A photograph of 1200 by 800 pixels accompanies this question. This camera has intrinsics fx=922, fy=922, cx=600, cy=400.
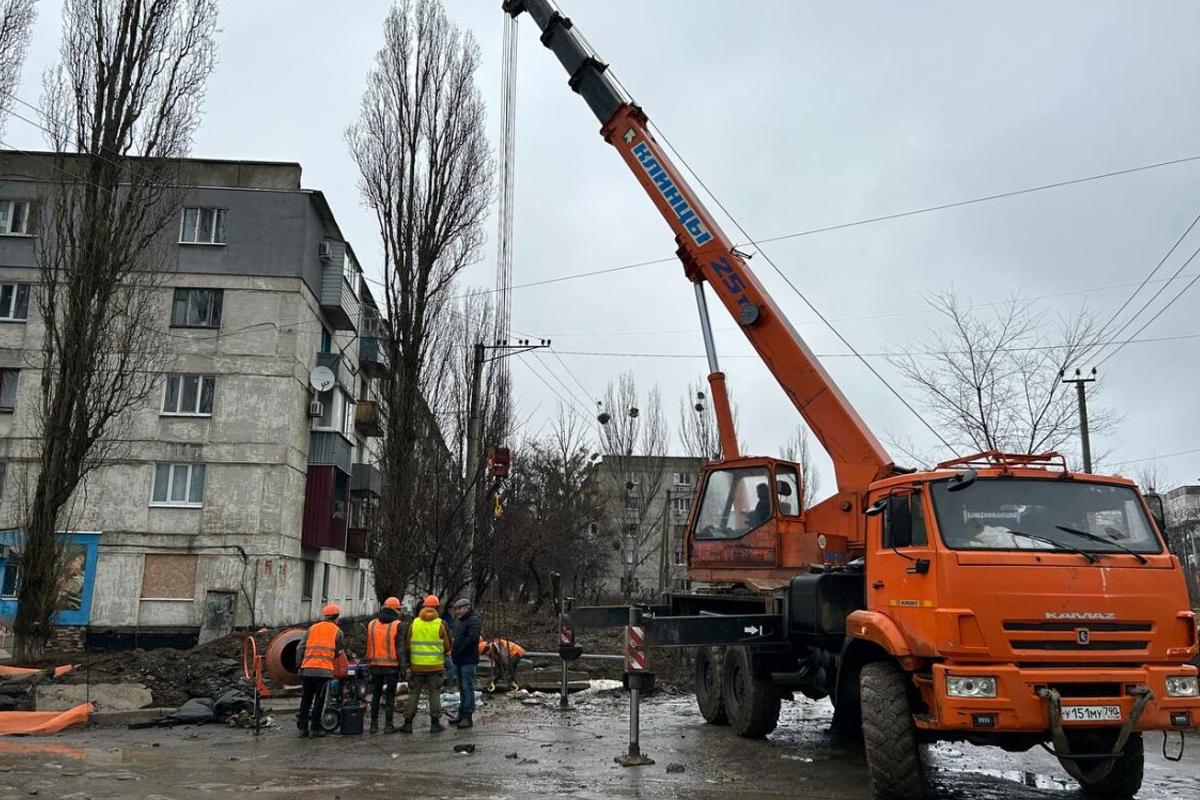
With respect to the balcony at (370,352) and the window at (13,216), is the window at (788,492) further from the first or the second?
the window at (13,216)

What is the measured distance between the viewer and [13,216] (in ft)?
87.8

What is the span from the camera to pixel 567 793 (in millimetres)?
7969

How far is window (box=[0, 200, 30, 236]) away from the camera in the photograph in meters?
26.6

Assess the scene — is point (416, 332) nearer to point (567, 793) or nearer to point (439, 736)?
point (439, 736)

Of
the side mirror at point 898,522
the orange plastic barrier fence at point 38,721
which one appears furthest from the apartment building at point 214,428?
the side mirror at point 898,522

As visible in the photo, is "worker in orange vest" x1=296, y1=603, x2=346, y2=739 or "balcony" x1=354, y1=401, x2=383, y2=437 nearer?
"worker in orange vest" x1=296, y1=603, x2=346, y2=739

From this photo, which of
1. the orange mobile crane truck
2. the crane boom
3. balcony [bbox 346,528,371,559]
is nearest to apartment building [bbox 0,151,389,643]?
balcony [bbox 346,528,371,559]

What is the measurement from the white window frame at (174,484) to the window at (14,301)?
6045mm

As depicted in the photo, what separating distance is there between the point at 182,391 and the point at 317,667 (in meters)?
17.1

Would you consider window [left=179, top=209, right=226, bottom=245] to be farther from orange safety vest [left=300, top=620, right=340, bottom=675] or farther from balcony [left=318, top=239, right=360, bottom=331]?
orange safety vest [left=300, top=620, right=340, bottom=675]

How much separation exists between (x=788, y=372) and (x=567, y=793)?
5.65m

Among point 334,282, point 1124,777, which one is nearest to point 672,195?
point 1124,777

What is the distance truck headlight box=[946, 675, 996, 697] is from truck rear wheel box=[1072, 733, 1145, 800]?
1.20 meters

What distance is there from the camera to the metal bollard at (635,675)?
9419 mm
